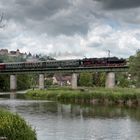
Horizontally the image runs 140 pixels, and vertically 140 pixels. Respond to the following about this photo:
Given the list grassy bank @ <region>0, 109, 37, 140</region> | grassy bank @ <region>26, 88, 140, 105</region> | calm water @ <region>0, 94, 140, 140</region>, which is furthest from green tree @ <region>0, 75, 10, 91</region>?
grassy bank @ <region>0, 109, 37, 140</region>

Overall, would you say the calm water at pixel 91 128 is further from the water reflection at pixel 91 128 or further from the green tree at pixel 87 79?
the green tree at pixel 87 79

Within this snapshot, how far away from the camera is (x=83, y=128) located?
4472cm

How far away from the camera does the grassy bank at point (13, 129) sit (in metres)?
24.0

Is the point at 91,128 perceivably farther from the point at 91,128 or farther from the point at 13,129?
the point at 13,129

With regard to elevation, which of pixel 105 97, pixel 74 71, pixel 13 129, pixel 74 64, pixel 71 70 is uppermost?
pixel 74 64

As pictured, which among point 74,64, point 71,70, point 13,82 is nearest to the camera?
point 74,64

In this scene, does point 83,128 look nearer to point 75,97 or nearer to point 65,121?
point 65,121

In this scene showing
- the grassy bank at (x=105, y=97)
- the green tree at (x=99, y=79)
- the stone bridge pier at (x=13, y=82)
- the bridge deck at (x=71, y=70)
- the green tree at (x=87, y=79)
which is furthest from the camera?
the green tree at (x=87, y=79)

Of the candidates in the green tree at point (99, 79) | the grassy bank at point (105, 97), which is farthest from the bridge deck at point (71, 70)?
the grassy bank at point (105, 97)

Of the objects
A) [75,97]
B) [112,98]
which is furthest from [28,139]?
[75,97]

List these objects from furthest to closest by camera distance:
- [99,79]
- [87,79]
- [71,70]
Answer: [99,79]
[87,79]
[71,70]

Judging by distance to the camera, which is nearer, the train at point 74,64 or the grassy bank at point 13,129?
the grassy bank at point 13,129

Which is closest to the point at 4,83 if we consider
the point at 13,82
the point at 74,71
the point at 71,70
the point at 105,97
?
the point at 13,82

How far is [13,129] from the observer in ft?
78.9
